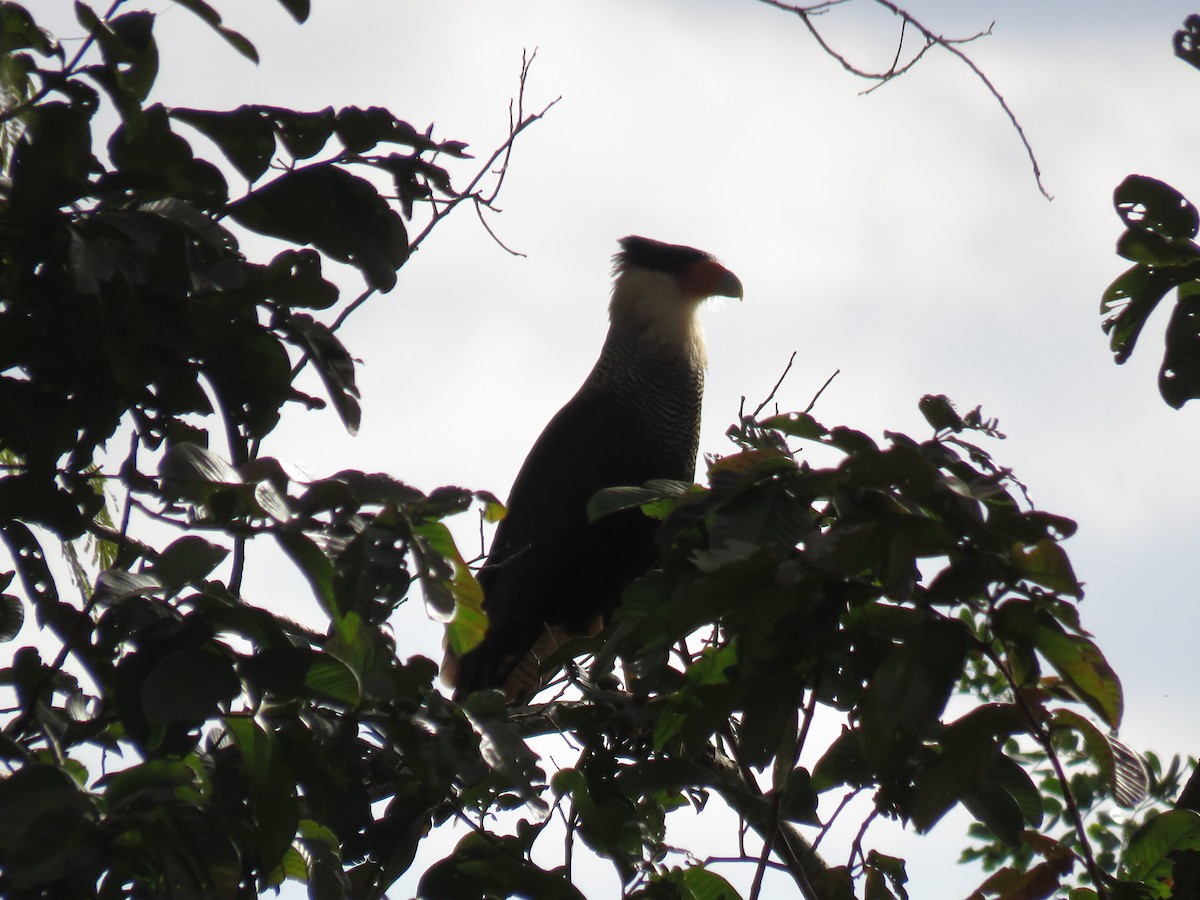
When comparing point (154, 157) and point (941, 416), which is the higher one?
point (154, 157)

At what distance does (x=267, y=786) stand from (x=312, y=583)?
0.92 ft

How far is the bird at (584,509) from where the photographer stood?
4.59 meters

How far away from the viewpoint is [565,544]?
4598 millimetres

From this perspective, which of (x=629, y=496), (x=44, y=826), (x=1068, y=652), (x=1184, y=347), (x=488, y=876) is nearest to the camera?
(x=44, y=826)

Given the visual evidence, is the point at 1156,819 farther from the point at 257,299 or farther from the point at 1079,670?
the point at 257,299

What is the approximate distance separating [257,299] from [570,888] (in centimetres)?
85

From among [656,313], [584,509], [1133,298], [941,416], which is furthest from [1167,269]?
[656,313]

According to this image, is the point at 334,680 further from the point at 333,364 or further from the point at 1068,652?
the point at 1068,652

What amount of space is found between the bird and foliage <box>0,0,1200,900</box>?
267 centimetres

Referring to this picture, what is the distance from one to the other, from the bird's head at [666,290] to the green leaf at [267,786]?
4.09 metres

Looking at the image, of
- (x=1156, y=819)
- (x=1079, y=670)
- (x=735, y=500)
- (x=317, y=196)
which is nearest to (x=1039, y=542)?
(x=1079, y=670)

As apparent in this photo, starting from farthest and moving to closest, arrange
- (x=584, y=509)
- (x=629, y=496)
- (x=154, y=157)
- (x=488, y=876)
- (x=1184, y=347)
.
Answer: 1. (x=584, y=509)
2. (x=1184, y=347)
3. (x=488, y=876)
4. (x=629, y=496)
5. (x=154, y=157)

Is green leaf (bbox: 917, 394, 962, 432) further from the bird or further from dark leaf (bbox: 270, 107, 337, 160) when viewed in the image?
the bird

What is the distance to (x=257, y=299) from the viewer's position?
1530 mm
